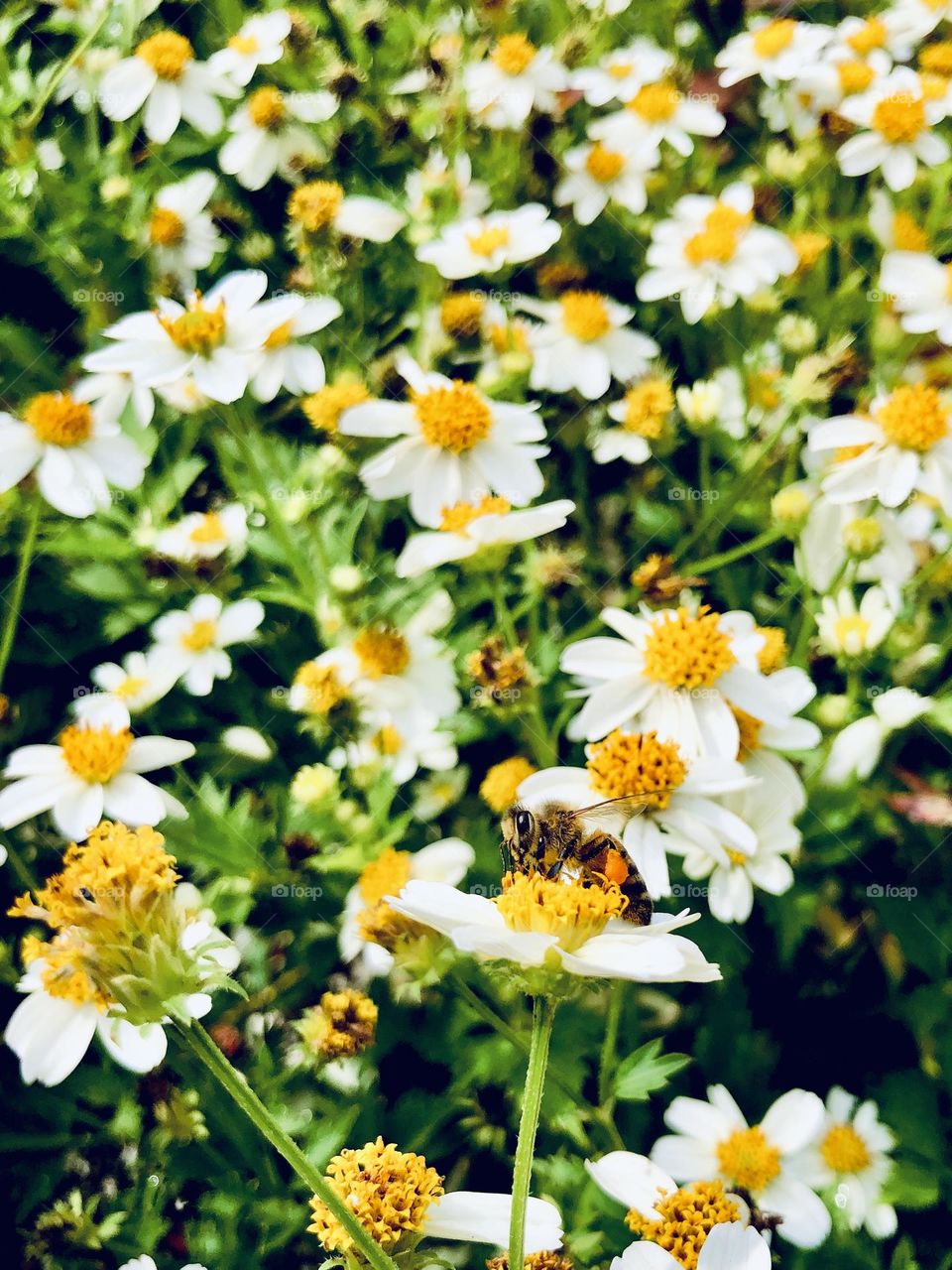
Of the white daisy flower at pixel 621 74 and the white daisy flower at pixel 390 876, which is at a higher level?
the white daisy flower at pixel 621 74

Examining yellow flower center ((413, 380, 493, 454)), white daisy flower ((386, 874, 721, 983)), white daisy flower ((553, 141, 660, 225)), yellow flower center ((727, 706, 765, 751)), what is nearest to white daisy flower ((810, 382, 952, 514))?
yellow flower center ((727, 706, 765, 751))

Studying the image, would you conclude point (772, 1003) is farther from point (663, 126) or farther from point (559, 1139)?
point (663, 126)

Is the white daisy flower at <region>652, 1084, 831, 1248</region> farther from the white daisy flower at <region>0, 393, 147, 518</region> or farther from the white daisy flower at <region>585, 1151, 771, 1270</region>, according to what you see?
the white daisy flower at <region>0, 393, 147, 518</region>

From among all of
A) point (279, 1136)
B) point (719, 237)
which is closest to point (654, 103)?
point (719, 237)

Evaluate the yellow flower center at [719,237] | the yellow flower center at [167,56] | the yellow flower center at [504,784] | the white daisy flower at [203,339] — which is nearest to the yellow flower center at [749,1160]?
the yellow flower center at [504,784]

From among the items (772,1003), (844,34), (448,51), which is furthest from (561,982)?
(844,34)

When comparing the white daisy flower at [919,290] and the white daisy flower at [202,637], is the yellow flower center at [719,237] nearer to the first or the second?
the white daisy flower at [919,290]
